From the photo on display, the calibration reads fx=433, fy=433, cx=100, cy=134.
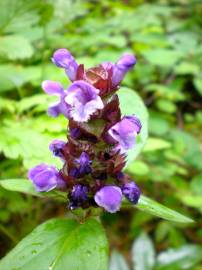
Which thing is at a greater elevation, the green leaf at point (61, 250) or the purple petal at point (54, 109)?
the purple petal at point (54, 109)

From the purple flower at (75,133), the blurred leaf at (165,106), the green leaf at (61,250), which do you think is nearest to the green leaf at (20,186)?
the green leaf at (61,250)

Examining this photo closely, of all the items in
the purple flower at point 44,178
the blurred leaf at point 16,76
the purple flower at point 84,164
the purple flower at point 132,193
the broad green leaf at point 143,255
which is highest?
the purple flower at point 84,164

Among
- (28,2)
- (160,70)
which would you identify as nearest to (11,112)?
(28,2)

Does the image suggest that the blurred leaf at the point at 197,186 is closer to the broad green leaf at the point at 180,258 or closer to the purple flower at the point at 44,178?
the broad green leaf at the point at 180,258

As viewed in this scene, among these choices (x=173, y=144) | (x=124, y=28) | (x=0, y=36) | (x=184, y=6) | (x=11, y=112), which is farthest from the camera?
(x=184, y=6)

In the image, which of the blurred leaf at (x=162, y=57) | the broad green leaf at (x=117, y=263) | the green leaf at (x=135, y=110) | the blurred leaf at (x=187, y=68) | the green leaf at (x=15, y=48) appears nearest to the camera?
the green leaf at (x=135, y=110)

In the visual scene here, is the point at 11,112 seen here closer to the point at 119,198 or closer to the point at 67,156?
the point at 67,156

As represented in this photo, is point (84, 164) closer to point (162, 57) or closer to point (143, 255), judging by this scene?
point (143, 255)

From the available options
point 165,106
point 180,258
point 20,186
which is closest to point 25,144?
point 20,186
